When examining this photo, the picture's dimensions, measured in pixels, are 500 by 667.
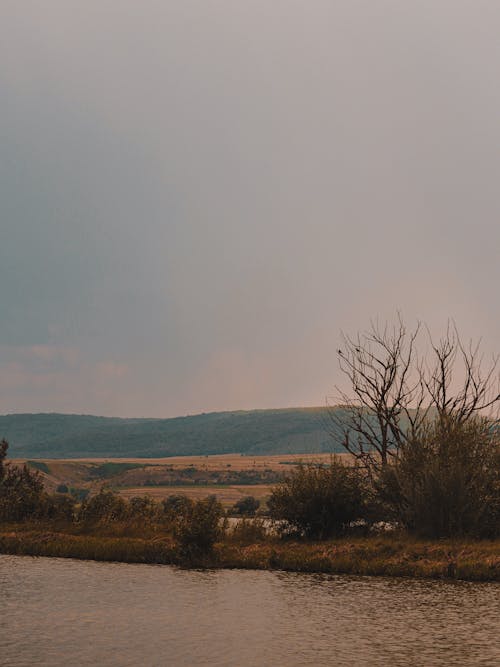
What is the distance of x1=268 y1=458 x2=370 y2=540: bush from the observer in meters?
24.0

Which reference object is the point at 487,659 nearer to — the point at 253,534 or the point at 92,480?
the point at 253,534

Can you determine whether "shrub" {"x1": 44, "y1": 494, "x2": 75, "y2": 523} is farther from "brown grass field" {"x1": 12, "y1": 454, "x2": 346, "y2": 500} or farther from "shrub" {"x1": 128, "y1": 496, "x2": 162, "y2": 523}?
"brown grass field" {"x1": 12, "y1": 454, "x2": 346, "y2": 500}

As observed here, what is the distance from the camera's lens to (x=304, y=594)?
1666 centimetres

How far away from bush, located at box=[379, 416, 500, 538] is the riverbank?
968 mm

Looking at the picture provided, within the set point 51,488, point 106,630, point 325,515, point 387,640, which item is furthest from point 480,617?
point 51,488

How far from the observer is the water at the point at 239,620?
11188 millimetres

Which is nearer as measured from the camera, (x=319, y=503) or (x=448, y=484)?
(x=448, y=484)

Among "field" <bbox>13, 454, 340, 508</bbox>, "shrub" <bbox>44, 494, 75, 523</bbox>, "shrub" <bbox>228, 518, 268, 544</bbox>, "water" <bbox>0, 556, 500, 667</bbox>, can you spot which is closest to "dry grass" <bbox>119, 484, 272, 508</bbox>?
"field" <bbox>13, 454, 340, 508</bbox>

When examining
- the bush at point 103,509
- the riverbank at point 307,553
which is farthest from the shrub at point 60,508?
the riverbank at point 307,553

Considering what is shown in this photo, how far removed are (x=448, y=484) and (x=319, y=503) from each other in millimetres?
Result: 3692

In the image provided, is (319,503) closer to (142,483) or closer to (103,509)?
(103,509)

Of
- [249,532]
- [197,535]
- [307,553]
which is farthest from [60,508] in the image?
[307,553]

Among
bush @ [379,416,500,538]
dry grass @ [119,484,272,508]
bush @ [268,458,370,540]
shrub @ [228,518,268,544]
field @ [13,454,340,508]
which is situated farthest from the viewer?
field @ [13,454,340,508]

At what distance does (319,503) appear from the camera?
78.7 ft
